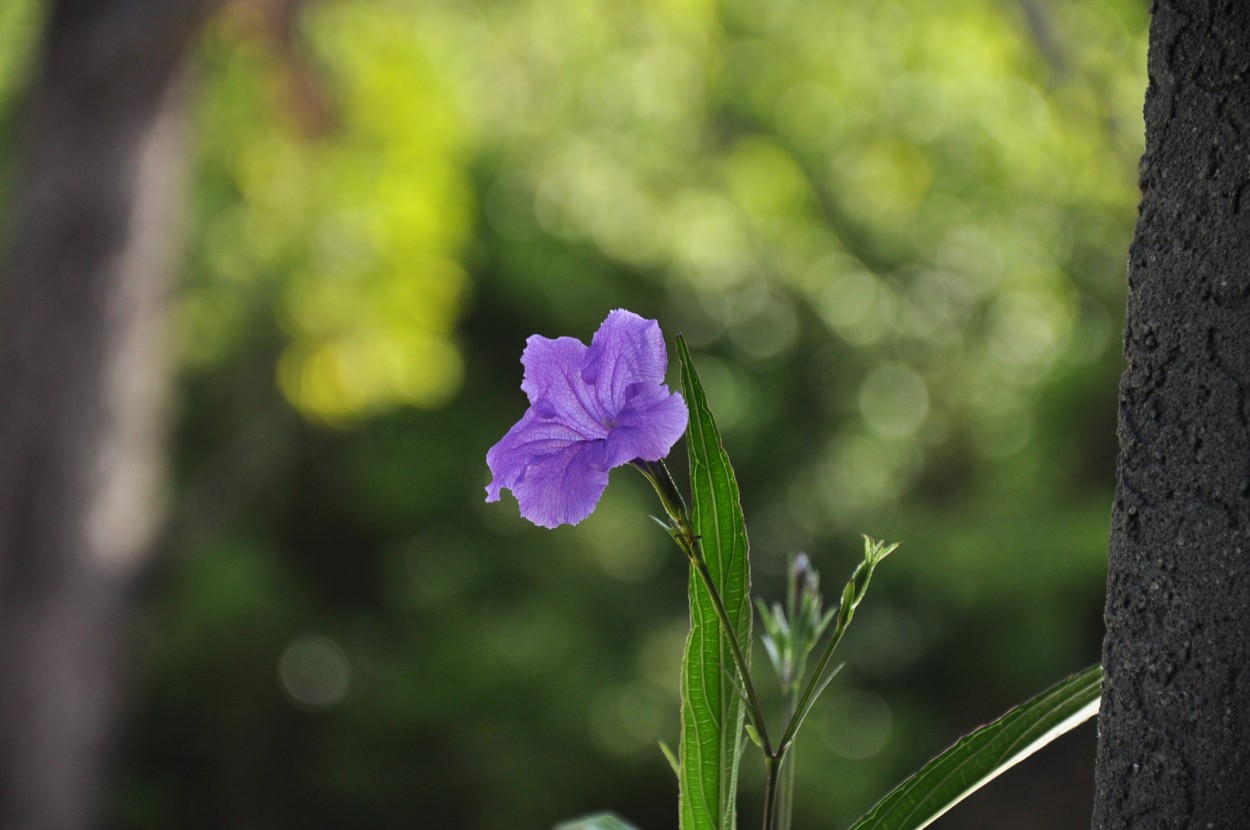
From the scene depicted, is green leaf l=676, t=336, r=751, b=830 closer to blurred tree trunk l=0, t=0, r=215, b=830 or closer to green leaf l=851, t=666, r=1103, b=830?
green leaf l=851, t=666, r=1103, b=830

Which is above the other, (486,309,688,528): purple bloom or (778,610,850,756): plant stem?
(486,309,688,528): purple bloom

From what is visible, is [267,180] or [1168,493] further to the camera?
[267,180]

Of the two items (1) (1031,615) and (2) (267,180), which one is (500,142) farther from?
(1) (1031,615)

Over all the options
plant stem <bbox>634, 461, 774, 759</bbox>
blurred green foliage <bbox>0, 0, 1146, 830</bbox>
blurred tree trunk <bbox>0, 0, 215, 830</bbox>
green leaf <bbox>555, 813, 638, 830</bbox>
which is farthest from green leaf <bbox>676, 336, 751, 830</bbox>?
blurred green foliage <bbox>0, 0, 1146, 830</bbox>

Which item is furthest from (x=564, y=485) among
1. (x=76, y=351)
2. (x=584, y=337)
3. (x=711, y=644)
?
(x=584, y=337)

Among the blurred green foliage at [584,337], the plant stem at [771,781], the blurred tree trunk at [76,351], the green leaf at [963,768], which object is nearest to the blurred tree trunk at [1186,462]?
the green leaf at [963,768]

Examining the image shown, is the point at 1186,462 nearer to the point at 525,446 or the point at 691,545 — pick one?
the point at 691,545

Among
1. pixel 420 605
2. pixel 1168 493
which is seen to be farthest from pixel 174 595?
pixel 1168 493
